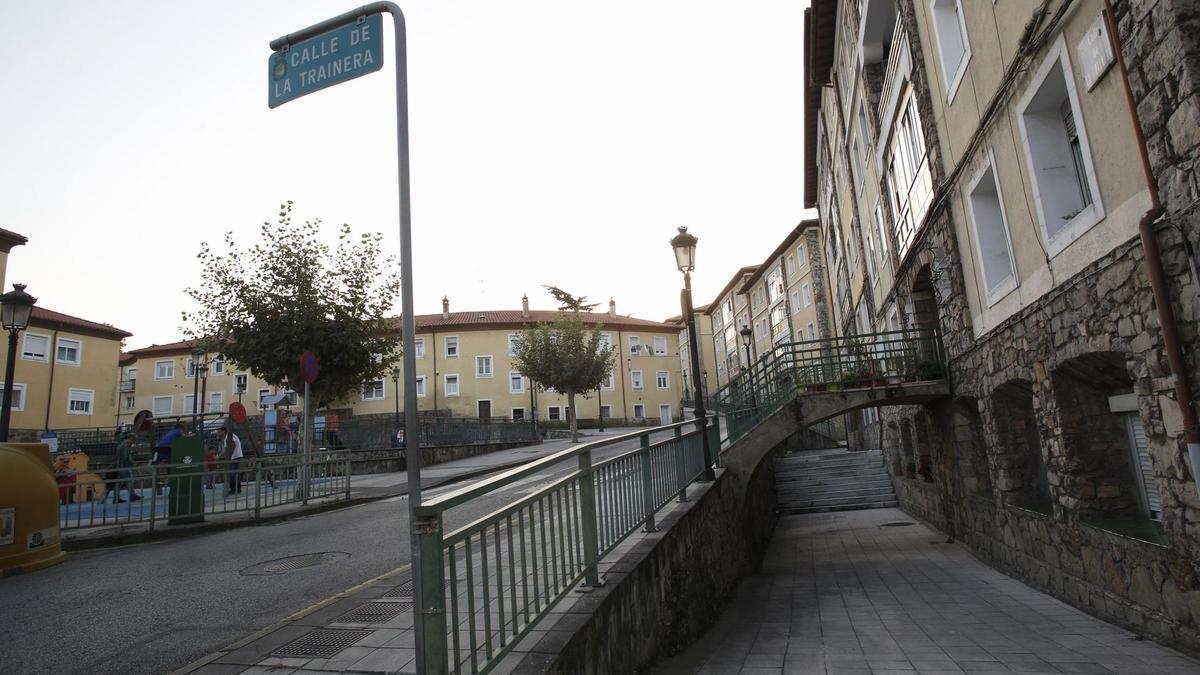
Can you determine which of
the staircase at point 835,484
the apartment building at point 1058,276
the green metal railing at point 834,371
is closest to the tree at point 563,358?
the staircase at point 835,484

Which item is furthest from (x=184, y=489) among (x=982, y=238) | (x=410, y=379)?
(x=982, y=238)

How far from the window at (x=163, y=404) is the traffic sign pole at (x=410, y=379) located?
59.9 m

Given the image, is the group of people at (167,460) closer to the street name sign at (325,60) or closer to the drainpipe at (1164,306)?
the street name sign at (325,60)

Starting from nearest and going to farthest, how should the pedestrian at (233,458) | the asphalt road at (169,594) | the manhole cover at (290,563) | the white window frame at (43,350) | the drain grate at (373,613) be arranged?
the asphalt road at (169,594)
the drain grate at (373,613)
the manhole cover at (290,563)
the pedestrian at (233,458)
the white window frame at (43,350)

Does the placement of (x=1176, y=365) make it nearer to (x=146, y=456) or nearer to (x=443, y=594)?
(x=443, y=594)

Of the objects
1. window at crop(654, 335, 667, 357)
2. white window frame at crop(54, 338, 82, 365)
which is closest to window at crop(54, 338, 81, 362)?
white window frame at crop(54, 338, 82, 365)

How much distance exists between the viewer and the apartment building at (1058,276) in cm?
503

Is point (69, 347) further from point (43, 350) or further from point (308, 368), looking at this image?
point (308, 368)

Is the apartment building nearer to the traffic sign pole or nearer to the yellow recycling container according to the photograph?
the traffic sign pole

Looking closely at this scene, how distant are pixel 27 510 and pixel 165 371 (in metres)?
55.1

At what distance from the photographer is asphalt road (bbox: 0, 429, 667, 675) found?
14.1 ft

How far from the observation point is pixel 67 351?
37094mm

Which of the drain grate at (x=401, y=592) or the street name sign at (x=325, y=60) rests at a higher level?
the street name sign at (x=325, y=60)

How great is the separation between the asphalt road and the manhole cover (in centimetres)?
10
